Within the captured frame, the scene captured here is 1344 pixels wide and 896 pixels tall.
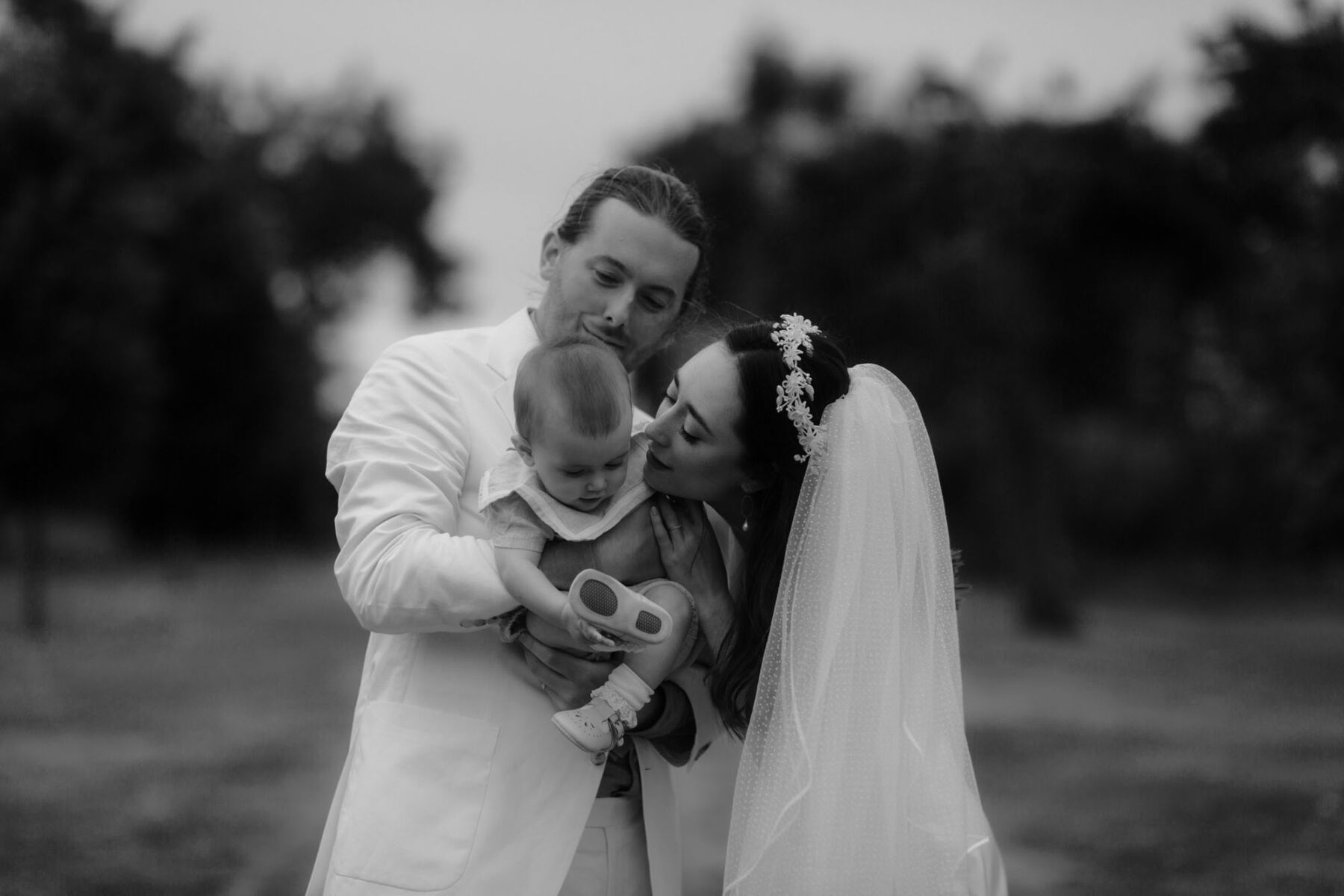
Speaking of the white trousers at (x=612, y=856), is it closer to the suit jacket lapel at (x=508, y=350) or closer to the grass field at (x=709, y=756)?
the suit jacket lapel at (x=508, y=350)

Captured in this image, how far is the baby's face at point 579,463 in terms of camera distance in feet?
9.29

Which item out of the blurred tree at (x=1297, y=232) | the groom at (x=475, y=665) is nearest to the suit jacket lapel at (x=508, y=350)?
the groom at (x=475, y=665)

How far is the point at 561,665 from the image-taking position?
9.60 ft

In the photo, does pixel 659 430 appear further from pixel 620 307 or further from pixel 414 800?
pixel 414 800

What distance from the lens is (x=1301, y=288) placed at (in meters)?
11.2

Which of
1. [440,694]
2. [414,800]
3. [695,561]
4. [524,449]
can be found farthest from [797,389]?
[414,800]

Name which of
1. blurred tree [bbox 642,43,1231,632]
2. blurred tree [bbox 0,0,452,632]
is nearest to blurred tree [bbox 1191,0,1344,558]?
blurred tree [bbox 642,43,1231,632]

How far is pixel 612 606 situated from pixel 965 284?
56.3ft

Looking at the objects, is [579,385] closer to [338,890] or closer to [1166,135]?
[338,890]

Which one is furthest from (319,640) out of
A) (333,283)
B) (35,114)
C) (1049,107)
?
(333,283)

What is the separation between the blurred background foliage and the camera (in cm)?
1170

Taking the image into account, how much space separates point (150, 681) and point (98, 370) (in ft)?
15.2

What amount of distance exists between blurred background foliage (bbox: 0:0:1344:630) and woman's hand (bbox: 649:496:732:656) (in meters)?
5.84

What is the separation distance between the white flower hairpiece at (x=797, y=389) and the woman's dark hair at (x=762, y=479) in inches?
0.4
